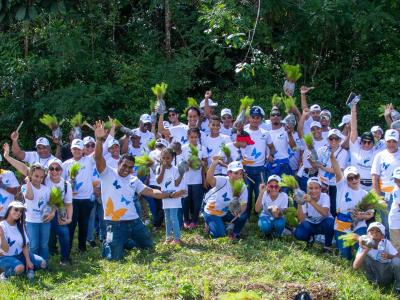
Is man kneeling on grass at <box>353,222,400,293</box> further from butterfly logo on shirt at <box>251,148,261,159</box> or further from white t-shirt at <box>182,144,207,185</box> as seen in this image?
white t-shirt at <box>182,144,207,185</box>

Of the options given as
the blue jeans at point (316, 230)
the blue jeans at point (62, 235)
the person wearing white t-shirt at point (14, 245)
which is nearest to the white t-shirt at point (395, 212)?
the blue jeans at point (316, 230)

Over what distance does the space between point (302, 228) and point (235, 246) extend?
1068mm

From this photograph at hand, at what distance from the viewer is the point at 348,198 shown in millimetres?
9781

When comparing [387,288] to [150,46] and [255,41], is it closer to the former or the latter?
[255,41]

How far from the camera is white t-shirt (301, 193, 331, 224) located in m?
10.2

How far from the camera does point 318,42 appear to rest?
1703 cm

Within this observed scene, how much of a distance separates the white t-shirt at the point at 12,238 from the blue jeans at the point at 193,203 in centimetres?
308

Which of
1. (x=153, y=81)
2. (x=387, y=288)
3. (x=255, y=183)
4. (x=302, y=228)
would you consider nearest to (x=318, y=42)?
(x=153, y=81)

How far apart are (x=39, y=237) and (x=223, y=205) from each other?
2.87 metres

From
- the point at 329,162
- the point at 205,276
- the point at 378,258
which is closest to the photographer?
the point at 205,276

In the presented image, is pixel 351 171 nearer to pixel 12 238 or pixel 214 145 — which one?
pixel 214 145

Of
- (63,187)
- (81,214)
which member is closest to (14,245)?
(63,187)

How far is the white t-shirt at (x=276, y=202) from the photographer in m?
10.5

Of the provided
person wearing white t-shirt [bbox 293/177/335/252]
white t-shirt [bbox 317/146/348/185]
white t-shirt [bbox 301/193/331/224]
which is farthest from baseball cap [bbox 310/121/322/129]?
white t-shirt [bbox 301/193/331/224]
